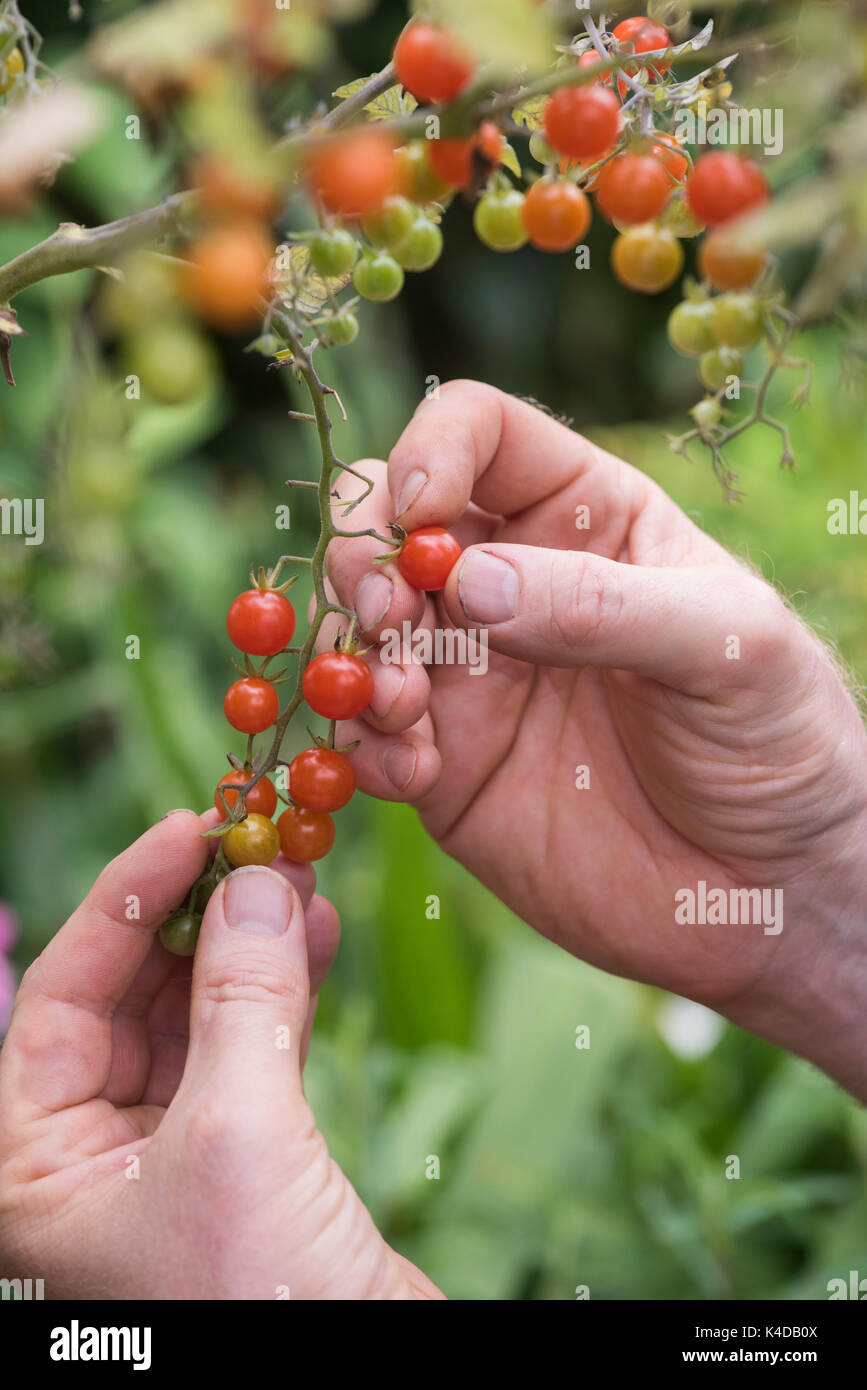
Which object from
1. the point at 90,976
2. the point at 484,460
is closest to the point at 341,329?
the point at 484,460

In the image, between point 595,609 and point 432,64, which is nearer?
point 432,64

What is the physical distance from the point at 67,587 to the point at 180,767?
1.22ft

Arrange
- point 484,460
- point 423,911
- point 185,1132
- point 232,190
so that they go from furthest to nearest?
point 423,911 → point 484,460 → point 185,1132 → point 232,190

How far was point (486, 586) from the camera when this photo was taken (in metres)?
0.74

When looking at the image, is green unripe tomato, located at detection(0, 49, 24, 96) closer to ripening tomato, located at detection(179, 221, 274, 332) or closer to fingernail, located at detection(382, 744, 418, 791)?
ripening tomato, located at detection(179, 221, 274, 332)

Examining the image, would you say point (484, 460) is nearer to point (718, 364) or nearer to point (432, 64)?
point (718, 364)

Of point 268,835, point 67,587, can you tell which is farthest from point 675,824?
point 67,587

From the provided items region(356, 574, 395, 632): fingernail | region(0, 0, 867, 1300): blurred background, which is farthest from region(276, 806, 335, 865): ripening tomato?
region(0, 0, 867, 1300): blurred background

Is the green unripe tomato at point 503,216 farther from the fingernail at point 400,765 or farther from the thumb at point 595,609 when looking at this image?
the fingernail at point 400,765

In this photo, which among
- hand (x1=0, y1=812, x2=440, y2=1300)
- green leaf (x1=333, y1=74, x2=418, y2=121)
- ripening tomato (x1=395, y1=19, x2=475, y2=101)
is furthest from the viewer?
hand (x1=0, y1=812, x2=440, y2=1300)

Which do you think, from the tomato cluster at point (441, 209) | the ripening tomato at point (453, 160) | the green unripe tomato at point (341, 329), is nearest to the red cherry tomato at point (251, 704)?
the tomato cluster at point (441, 209)

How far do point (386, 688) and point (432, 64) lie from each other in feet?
1.36

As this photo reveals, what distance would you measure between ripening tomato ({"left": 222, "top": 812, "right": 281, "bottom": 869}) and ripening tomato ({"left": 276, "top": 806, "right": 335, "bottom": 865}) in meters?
0.03

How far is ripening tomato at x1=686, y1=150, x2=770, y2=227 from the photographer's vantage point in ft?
1.43
